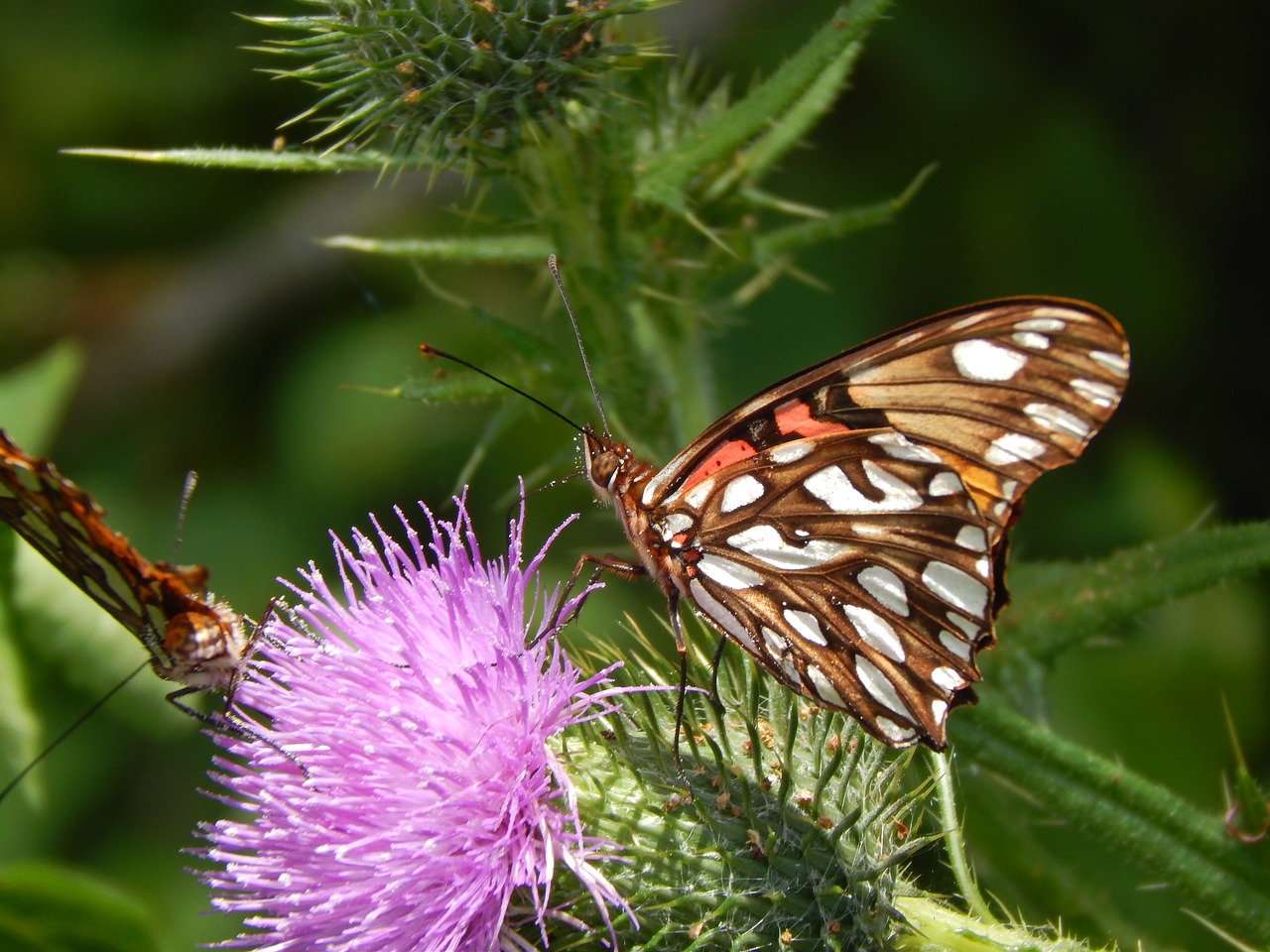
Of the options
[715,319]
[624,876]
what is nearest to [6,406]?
[715,319]

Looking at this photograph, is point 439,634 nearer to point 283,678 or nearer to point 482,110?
point 283,678

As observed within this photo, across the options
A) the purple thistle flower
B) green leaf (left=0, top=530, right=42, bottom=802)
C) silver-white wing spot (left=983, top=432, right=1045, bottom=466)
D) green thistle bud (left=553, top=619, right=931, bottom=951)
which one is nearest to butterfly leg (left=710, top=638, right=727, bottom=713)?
green thistle bud (left=553, top=619, right=931, bottom=951)

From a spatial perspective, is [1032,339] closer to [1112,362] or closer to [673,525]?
[1112,362]

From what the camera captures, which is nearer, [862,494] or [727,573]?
[862,494]

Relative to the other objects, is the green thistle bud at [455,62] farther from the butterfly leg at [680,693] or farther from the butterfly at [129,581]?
the butterfly leg at [680,693]

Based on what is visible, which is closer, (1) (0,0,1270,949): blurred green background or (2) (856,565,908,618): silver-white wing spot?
(2) (856,565,908,618): silver-white wing spot

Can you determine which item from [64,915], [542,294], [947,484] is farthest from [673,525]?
[542,294]

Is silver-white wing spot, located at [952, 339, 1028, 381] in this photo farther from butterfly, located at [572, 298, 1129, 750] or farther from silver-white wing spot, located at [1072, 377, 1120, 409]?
silver-white wing spot, located at [1072, 377, 1120, 409]

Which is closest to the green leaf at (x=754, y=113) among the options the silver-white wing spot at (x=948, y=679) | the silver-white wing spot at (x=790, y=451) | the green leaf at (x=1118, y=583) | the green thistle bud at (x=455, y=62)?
the green thistle bud at (x=455, y=62)
